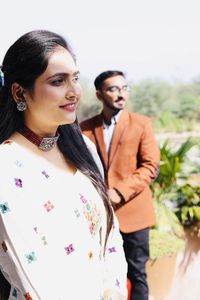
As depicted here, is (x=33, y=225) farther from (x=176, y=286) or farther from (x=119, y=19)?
(x=119, y=19)

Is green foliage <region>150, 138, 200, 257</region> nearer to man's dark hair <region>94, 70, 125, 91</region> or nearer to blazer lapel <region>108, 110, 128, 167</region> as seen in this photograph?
blazer lapel <region>108, 110, 128, 167</region>

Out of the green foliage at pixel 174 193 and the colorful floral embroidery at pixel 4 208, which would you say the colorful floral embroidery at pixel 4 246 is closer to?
the colorful floral embroidery at pixel 4 208

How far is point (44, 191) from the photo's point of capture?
1129 mm

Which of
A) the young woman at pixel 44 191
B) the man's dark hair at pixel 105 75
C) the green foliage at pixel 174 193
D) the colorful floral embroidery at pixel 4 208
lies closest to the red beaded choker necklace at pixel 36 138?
the young woman at pixel 44 191

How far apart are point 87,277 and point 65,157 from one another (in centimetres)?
36

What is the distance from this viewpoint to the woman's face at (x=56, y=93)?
1146mm

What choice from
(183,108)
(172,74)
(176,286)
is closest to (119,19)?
(172,74)

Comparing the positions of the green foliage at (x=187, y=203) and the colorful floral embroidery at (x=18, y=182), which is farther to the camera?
the green foliage at (x=187, y=203)

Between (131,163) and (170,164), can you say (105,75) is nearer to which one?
(131,163)

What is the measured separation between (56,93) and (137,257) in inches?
67.9

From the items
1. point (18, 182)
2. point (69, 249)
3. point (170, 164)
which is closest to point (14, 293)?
point (69, 249)

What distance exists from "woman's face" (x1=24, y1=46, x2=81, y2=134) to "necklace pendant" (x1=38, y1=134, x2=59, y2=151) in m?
0.05

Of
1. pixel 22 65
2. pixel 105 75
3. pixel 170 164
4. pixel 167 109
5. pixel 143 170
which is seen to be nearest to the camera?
pixel 22 65

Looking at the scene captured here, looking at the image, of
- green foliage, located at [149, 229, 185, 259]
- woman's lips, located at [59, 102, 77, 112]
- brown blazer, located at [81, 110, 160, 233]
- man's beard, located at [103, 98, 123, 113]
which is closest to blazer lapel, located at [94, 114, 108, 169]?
brown blazer, located at [81, 110, 160, 233]
